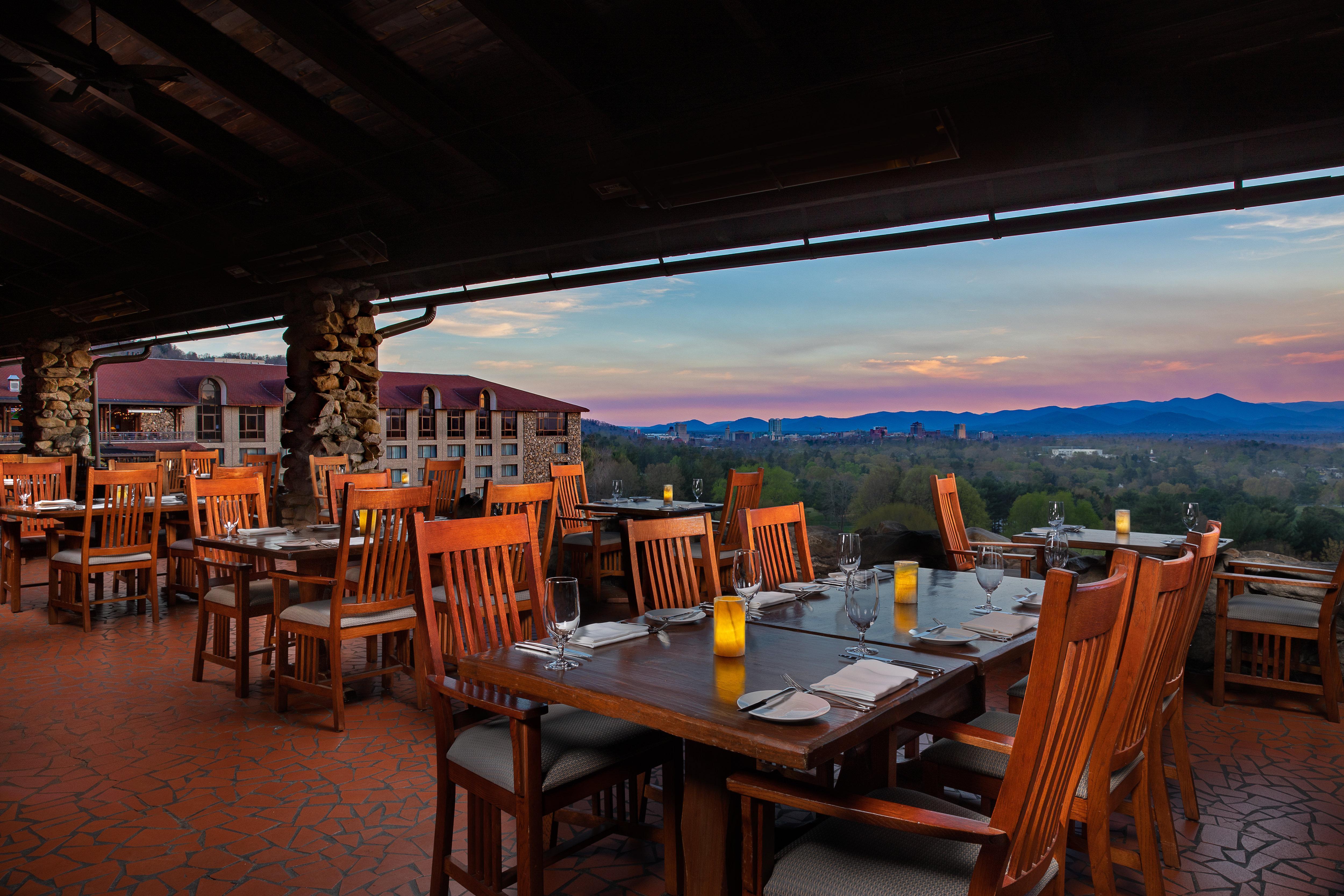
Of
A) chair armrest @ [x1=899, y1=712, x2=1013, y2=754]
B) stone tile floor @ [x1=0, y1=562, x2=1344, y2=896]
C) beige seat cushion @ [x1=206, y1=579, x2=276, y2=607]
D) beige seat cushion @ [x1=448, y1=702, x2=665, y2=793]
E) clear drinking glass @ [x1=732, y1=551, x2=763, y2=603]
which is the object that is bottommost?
stone tile floor @ [x1=0, y1=562, x2=1344, y2=896]

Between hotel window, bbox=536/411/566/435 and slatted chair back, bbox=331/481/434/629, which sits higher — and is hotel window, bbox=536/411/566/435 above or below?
above

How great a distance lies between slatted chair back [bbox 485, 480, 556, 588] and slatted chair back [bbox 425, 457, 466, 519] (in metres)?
1.89

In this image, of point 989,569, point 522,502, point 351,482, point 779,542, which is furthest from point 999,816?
point 351,482

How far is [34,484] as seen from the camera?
632 centimetres

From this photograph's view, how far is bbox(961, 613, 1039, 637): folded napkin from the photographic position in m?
2.04

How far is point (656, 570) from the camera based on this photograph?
2.57 meters

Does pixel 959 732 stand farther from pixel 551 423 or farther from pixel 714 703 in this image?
pixel 551 423

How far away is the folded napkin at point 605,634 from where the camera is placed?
1976mm

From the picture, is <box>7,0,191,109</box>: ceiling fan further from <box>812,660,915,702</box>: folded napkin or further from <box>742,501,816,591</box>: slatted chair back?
<box>812,660,915,702</box>: folded napkin

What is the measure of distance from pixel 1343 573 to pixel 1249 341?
2182 mm

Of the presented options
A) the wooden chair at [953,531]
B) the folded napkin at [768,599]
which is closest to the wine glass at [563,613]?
the folded napkin at [768,599]

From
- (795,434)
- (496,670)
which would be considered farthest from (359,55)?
(795,434)

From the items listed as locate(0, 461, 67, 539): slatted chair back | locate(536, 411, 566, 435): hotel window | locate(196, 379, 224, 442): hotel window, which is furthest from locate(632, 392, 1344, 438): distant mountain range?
locate(196, 379, 224, 442): hotel window

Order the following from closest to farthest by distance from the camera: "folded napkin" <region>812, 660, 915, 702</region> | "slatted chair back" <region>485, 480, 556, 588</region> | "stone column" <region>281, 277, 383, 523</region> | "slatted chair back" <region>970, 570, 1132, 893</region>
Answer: "slatted chair back" <region>970, 570, 1132, 893</region>, "folded napkin" <region>812, 660, 915, 702</region>, "slatted chair back" <region>485, 480, 556, 588</region>, "stone column" <region>281, 277, 383, 523</region>
